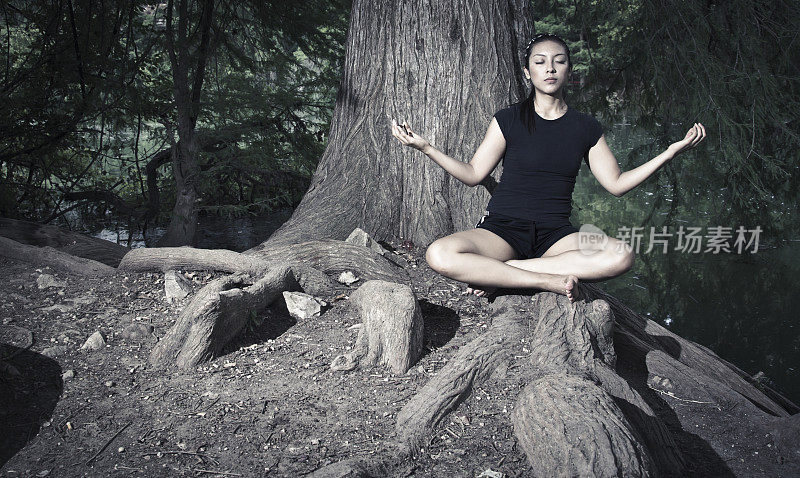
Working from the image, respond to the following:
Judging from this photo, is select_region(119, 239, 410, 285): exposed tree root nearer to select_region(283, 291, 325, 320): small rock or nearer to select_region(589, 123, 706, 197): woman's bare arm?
select_region(283, 291, 325, 320): small rock

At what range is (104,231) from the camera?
25.9ft

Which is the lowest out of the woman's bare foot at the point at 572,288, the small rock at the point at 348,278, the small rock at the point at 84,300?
the small rock at the point at 84,300

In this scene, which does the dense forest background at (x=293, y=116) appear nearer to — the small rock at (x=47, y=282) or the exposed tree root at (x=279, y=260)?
the exposed tree root at (x=279, y=260)

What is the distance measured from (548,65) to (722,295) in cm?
580

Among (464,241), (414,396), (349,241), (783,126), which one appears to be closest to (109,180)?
(349,241)

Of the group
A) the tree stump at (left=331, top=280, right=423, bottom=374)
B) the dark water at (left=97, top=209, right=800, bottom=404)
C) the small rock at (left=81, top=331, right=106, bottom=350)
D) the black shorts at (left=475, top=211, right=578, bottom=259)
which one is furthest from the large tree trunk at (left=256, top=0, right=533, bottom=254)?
the dark water at (left=97, top=209, right=800, bottom=404)

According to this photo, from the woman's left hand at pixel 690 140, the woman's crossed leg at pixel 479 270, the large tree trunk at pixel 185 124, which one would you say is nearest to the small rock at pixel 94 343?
the woman's crossed leg at pixel 479 270

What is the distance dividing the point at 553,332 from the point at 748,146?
3358 millimetres

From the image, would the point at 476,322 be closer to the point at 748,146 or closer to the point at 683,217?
the point at 748,146

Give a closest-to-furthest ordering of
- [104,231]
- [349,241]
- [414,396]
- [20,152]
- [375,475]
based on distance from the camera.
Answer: [375,475]
[414,396]
[349,241]
[20,152]
[104,231]

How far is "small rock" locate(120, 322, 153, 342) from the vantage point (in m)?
3.43

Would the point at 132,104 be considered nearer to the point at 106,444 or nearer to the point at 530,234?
the point at 530,234

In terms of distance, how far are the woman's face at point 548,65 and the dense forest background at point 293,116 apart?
674 millimetres

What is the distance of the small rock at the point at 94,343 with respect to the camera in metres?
3.35
